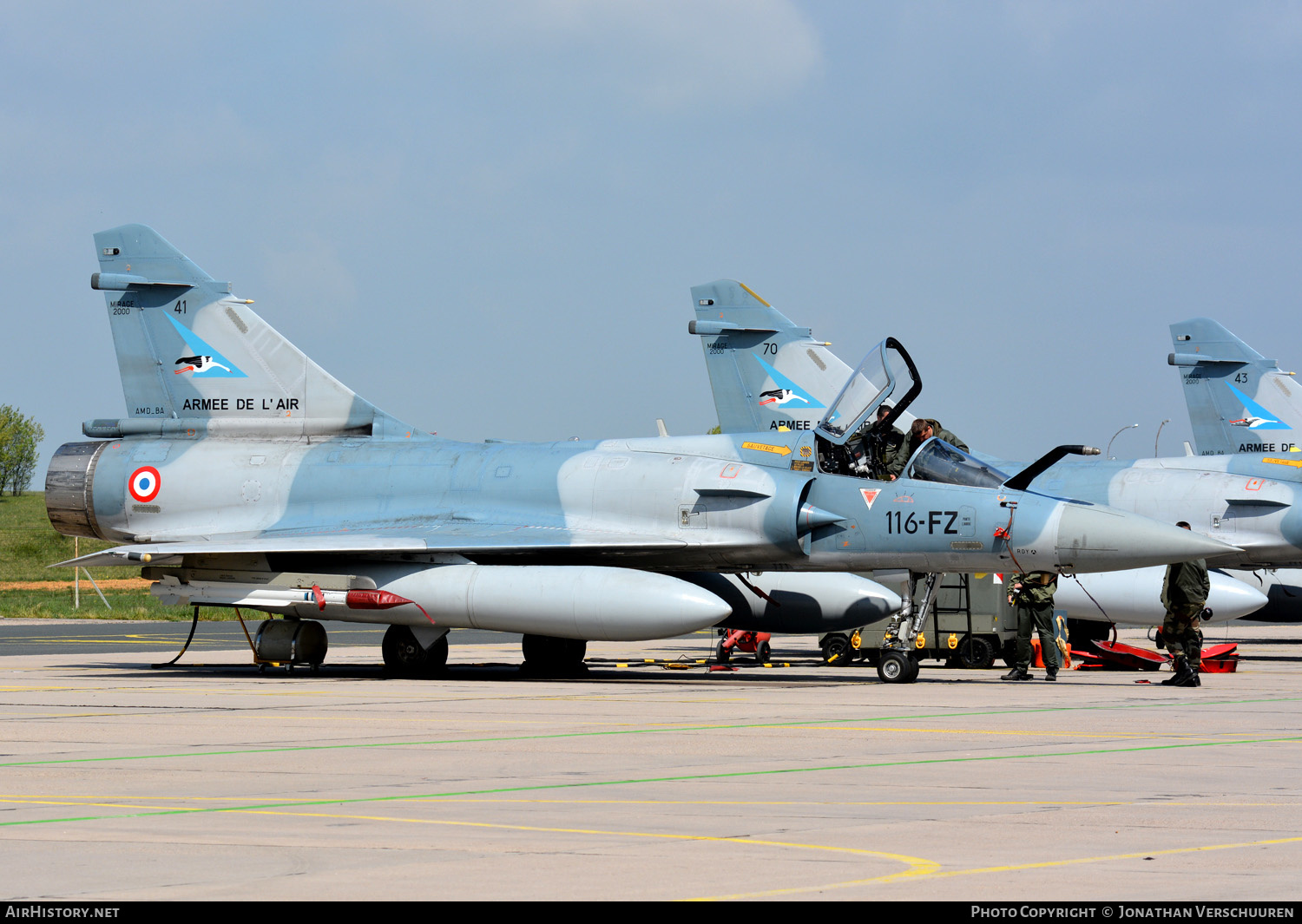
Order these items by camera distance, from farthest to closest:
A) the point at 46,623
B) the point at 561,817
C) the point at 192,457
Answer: the point at 46,623 < the point at 192,457 < the point at 561,817

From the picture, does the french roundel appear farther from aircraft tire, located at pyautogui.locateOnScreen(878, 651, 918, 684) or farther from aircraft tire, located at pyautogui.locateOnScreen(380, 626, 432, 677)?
aircraft tire, located at pyautogui.locateOnScreen(878, 651, 918, 684)

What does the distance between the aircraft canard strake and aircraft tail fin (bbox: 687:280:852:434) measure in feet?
0.05

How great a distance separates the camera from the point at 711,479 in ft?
56.7

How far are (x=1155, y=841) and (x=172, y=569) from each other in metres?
14.4

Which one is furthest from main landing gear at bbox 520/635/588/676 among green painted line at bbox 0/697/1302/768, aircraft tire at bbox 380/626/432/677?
green painted line at bbox 0/697/1302/768

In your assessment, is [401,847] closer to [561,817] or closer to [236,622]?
[561,817]

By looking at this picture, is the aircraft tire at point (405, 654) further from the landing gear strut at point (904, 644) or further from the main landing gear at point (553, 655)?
the landing gear strut at point (904, 644)

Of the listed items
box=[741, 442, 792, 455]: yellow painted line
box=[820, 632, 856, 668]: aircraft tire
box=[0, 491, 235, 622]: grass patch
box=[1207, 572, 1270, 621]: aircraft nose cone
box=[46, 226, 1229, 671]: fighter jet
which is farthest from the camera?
box=[0, 491, 235, 622]: grass patch

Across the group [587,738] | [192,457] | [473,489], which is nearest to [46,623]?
[192,457]

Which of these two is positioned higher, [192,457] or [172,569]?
[192,457]

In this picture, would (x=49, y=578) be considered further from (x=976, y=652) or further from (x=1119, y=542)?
(x=1119, y=542)

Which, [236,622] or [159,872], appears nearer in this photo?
[159,872]

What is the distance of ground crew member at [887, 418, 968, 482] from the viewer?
55.3 ft

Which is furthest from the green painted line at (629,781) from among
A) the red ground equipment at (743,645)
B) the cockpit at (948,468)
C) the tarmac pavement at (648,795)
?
the red ground equipment at (743,645)
